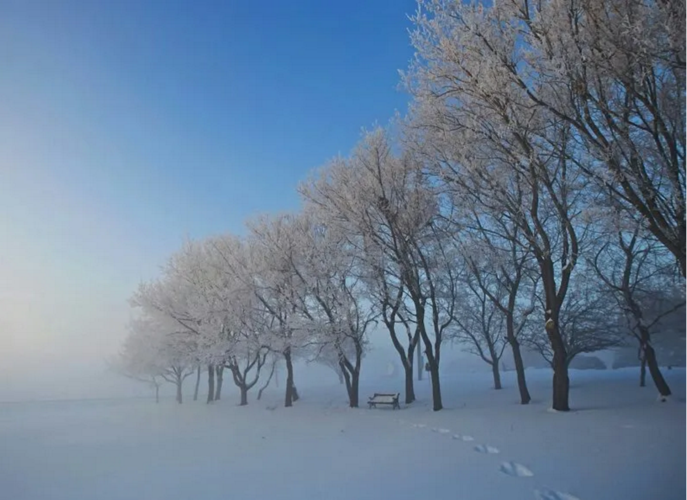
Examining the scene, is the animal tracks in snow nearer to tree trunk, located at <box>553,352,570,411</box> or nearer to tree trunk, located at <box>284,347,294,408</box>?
tree trunk, located at <box>553,352,570,411</box>

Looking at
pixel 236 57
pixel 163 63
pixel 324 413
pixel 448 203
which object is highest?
pixel 236 57

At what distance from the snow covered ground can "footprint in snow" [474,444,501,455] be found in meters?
0.02

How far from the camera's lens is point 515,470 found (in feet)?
18.9

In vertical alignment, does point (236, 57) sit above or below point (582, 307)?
above

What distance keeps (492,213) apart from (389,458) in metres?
6.68

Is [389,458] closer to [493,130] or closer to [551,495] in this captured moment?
[551,495]

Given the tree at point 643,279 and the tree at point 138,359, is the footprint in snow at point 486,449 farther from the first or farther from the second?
the tree at point 138,359

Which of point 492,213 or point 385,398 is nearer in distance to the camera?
point 492,213

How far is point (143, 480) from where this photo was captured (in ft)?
20.7

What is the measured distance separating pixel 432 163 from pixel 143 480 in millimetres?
9482

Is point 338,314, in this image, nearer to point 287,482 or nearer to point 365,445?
point 365,445

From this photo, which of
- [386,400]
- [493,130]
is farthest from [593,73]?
[386,400]

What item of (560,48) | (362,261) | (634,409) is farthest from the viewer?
(362,261)

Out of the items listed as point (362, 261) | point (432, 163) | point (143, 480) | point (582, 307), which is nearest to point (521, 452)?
point (143, 480)
